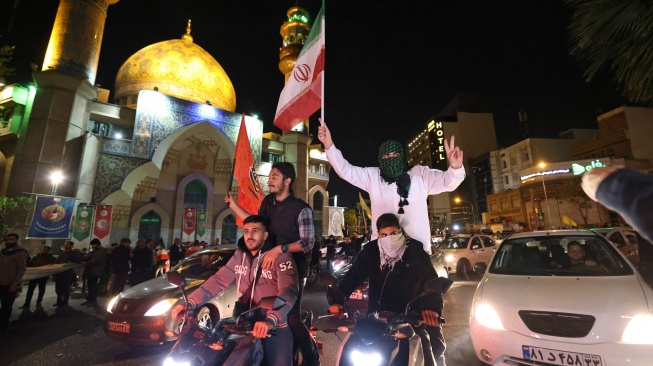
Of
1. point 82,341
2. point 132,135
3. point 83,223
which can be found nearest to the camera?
point 82,341

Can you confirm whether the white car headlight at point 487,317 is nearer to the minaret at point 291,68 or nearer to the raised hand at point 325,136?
the raised hand at point 325,136

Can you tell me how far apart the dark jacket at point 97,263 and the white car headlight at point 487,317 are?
9.69m

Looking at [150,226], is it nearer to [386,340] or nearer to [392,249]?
[392,249]

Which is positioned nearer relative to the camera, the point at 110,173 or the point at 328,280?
the point at 328,280

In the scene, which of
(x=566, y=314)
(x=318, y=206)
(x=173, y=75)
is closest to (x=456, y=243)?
(x=566, y=314)

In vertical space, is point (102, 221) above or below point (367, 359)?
above

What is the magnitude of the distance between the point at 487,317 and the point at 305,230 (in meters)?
2.31

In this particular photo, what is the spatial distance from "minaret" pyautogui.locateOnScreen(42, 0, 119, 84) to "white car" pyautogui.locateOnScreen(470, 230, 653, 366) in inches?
899

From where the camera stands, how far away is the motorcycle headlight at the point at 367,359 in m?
1.88

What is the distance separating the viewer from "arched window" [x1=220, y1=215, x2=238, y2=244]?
966 inches

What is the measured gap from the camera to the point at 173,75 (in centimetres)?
2558

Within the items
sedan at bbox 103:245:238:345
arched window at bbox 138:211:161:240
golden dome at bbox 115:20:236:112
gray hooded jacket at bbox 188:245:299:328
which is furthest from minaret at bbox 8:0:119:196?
gray hooded jacket at bbox 188:245:299:328

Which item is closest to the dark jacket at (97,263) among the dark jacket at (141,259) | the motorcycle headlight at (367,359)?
the dark jacket at (141,259)

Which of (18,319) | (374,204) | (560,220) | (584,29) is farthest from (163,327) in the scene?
(560,220)
